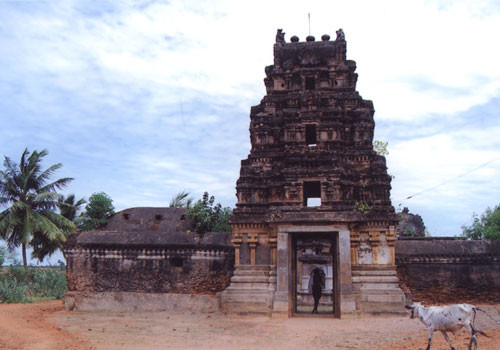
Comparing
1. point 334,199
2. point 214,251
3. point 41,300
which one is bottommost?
point 41,300

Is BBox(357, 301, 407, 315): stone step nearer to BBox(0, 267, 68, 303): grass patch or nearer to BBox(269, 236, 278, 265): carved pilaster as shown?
BBox(269, 236, 278, 265): carved pilaster

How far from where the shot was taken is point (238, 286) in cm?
1650

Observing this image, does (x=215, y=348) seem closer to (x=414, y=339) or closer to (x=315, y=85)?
(x=414, y=339)

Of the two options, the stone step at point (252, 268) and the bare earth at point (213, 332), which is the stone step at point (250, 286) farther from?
the bare earth at point (213, 332)

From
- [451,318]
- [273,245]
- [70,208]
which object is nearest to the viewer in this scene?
[451,318]

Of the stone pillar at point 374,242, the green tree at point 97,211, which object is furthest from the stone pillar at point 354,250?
the green tree at point 97,211

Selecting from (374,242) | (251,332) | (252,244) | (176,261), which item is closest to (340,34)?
(374,242)

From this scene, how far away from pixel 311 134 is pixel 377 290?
7.23m

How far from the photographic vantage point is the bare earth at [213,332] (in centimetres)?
1069

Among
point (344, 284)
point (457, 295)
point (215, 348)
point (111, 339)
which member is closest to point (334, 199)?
point (344, 284)

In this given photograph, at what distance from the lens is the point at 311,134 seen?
19484mm

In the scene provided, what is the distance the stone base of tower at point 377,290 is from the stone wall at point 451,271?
4.37ft

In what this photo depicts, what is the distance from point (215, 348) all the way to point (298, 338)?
101 inches

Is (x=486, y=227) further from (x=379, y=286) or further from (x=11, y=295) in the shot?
(x=11, y=295)
